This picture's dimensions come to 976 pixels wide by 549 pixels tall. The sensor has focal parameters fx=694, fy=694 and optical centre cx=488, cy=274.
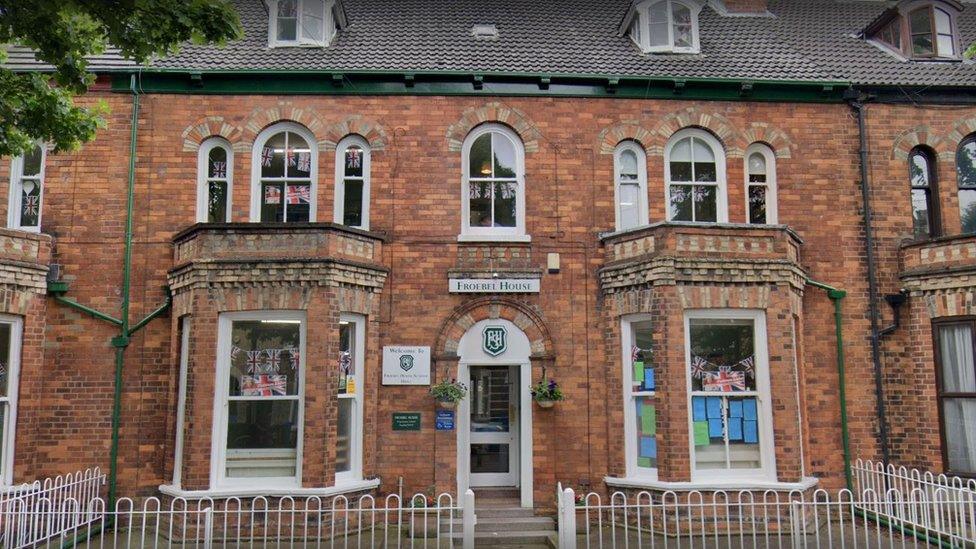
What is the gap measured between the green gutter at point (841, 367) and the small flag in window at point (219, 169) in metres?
9.92

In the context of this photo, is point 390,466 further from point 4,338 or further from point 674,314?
point 4,338

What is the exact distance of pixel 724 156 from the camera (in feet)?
39.1

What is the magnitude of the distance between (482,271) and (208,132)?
5.10 m

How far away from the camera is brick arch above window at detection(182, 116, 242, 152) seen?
1148 cm

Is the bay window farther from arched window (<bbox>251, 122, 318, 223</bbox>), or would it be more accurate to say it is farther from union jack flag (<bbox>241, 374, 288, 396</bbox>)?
arched window (<bbox>251, 122, 318, 223</bbox>)

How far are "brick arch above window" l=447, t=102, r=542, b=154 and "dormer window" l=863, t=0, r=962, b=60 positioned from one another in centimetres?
751

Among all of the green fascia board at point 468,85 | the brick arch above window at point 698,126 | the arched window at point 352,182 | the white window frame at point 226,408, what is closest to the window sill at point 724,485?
the white window frame at point 226,408

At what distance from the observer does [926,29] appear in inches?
522

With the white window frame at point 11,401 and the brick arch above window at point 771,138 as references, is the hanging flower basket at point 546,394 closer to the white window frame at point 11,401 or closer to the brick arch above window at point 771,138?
the brick arch above window at point 771,138

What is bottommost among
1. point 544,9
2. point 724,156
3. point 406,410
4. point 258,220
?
point 406,410

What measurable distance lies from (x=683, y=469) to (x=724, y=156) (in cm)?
535

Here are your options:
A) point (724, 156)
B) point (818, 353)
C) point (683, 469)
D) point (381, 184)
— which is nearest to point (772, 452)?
point (683, 469)

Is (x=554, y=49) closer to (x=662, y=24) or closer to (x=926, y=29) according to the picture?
(x=662, y=24)

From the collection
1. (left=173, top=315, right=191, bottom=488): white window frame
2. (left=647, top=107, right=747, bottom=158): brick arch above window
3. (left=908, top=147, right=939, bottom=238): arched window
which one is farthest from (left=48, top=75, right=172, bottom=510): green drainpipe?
(left=908, top=147, right=939, bottom=238): arched window
